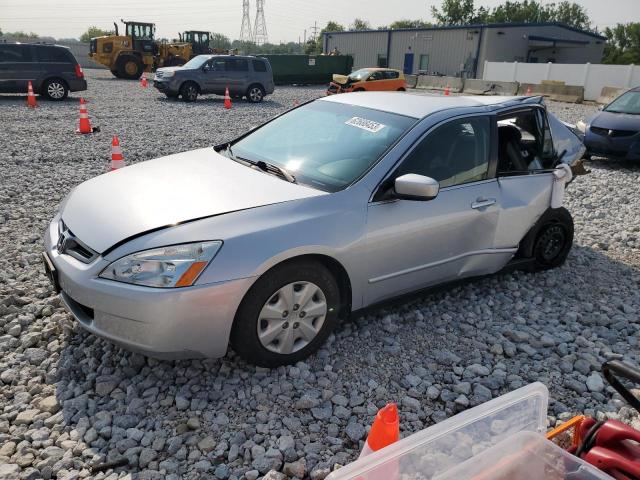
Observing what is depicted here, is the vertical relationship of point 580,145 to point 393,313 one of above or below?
above

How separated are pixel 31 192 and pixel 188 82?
42.1 ft

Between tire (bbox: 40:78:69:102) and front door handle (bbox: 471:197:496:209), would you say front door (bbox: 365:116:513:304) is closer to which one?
front door handle (bbox: 471:197:496:209)

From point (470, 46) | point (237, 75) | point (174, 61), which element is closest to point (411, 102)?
point (237, 75)

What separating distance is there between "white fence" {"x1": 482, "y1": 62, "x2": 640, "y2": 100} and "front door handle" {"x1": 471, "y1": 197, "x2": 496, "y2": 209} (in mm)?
27828

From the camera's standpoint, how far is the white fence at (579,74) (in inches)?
1078

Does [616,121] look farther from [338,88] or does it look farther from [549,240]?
[338,88]

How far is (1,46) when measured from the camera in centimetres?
1596

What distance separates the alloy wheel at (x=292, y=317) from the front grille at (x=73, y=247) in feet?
3.31

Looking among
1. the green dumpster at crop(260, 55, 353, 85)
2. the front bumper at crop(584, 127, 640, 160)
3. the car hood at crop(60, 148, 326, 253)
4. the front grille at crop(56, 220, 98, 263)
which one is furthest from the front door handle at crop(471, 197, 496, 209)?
the green dumpster at crop(260, 55, 353, 85)

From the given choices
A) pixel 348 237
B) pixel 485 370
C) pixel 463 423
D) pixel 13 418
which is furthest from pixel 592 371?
pixel 13 418

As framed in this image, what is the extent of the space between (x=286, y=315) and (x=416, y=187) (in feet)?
3.63

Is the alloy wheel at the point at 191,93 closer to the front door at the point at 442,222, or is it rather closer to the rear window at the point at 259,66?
the rear window at the point at 259,66

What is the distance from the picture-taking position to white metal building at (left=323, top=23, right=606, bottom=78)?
4116cm

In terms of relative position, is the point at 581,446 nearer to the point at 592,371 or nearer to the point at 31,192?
the point at 592,371
